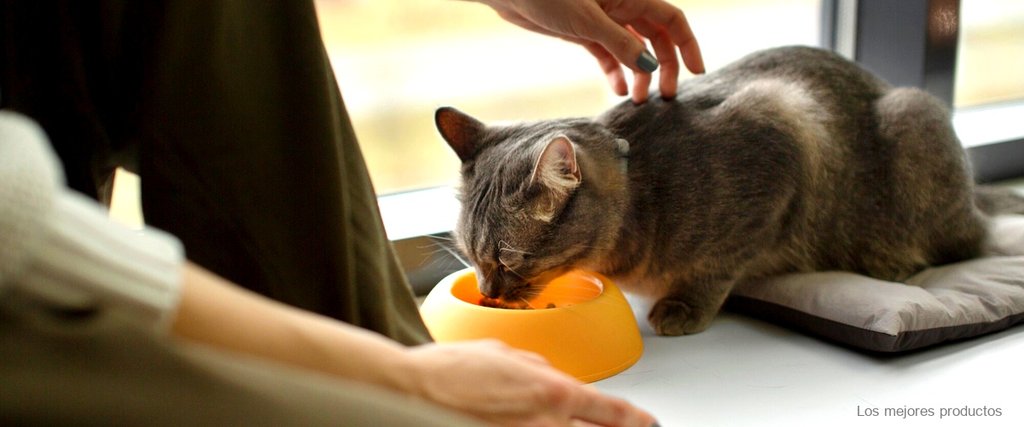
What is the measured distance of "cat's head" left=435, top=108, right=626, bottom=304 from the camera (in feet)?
4.87

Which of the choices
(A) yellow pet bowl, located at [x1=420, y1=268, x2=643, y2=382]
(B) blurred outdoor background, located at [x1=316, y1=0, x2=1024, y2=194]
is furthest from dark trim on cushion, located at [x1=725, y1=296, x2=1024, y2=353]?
(B) blurred outdoor background, located at [x1=316, y1=0, x2=1024, y2=194]

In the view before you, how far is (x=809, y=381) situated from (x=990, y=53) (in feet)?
5.87

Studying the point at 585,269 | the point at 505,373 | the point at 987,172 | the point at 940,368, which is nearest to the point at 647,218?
the point at 585,269

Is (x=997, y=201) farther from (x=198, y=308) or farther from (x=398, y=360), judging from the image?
(x=198, y=308)

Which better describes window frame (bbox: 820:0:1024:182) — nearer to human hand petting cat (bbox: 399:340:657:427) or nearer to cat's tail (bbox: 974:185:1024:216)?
cat's tail (bbox: 974:185:1024:216)

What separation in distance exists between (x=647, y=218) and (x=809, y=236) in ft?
1.08

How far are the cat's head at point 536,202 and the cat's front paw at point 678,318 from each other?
17 cm

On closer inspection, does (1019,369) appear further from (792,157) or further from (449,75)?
(449,75)

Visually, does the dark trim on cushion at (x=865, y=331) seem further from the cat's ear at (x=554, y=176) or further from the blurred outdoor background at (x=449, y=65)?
the blurred outdoor background at (x=449, y=65)

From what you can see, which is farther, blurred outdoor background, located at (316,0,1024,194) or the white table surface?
blurred outdoor background, located at (316,0,1024,194)

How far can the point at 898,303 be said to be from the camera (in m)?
1.48

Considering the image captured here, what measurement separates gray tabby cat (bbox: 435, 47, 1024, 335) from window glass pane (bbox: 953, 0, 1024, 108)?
102 centimetres

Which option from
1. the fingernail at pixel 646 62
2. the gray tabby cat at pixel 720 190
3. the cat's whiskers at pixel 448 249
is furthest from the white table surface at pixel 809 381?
the fingernail at pixel 646 62

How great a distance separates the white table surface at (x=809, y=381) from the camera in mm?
1334
